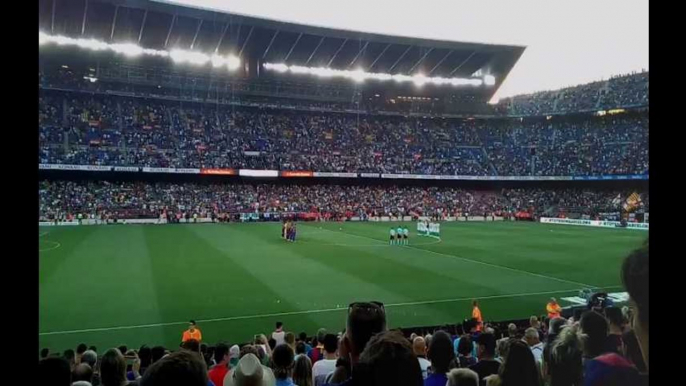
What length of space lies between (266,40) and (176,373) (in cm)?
5918

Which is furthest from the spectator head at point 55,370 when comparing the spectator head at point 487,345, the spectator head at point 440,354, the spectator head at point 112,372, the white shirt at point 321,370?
the spectator head at point 487,345

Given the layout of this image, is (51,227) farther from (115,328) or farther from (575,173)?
(575,173)

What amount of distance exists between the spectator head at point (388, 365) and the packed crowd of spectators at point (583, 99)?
→ 65880 millimetres

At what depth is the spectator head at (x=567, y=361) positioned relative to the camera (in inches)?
161

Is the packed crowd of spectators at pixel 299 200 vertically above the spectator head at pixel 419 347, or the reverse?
the packed crowd of spectators at pixel 299 200

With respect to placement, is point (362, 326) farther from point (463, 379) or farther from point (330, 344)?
point (330, 344)

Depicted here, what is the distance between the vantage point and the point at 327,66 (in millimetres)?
65375

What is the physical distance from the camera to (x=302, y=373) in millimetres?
5402

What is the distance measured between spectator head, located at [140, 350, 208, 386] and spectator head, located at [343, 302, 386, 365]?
103 centimetres

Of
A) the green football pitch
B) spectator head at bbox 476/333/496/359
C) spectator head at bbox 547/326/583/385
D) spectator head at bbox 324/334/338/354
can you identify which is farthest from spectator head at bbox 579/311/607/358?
spectator head at bbox 324/334/338/354

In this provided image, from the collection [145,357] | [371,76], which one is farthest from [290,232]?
[371,76]

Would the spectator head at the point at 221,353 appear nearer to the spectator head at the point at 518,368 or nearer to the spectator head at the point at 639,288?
the spectator head at the point at 518,368

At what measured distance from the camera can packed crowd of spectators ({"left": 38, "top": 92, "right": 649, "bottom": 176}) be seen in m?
51.0

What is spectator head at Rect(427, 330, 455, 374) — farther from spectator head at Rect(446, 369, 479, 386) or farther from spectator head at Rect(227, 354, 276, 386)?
spectator head at Rect(227, 354, 276, 386)
